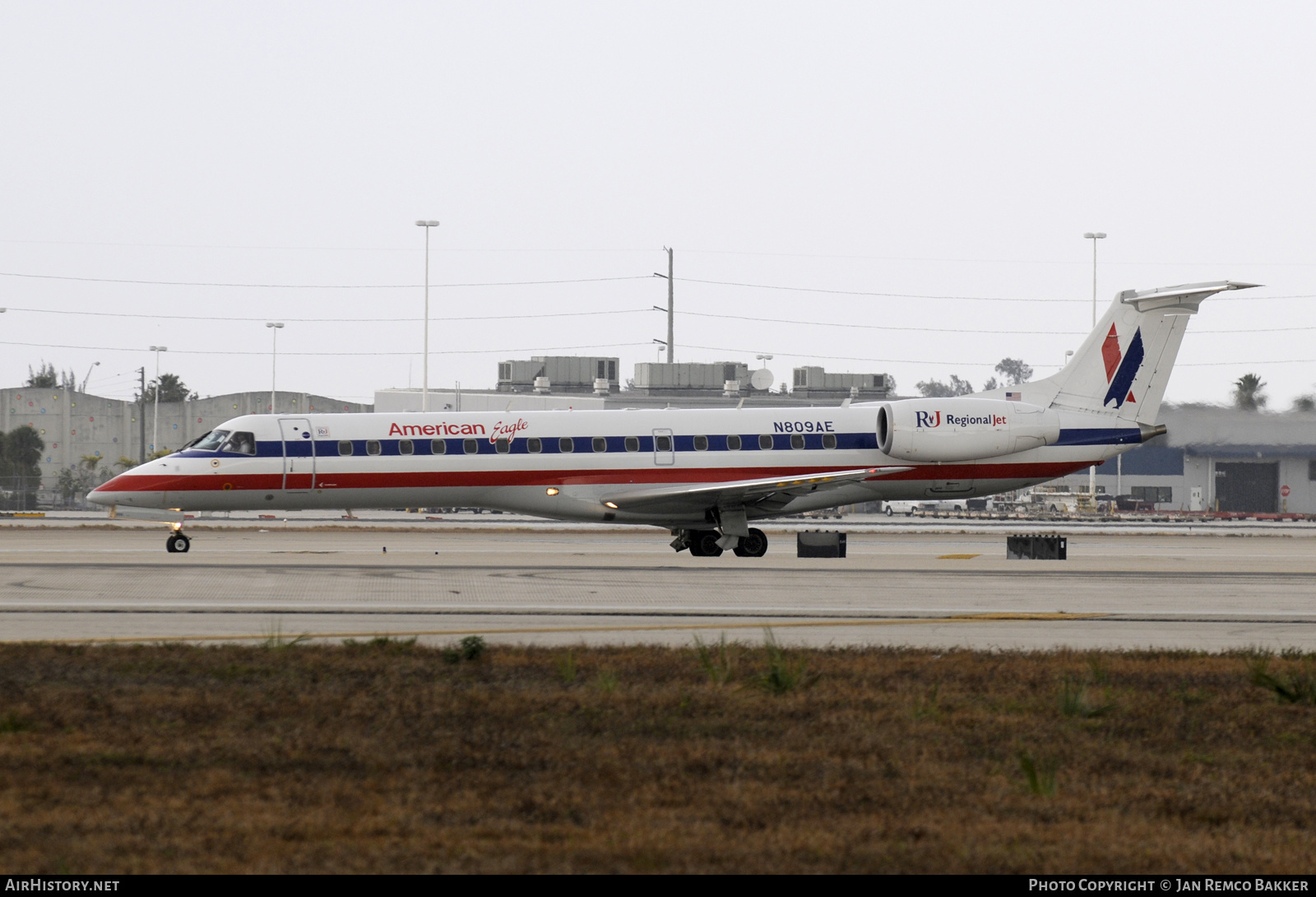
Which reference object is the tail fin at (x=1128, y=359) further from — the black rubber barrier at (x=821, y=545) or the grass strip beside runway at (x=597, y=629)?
the grass strip beside runway at (x=597, y=629)

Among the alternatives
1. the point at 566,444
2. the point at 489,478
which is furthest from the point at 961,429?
the point at 489,478

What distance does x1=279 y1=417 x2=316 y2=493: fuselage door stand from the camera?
29.1 meters

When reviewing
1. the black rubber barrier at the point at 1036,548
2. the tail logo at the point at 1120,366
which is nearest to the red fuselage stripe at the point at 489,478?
the black rubber barrier at the point at 1036,548

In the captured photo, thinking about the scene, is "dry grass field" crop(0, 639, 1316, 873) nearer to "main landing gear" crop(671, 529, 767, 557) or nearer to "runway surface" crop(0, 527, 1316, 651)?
"runway surface" crop(0, 527, 1316, 651)

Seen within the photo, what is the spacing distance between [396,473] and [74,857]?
2328 cm

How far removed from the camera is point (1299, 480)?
71.1m

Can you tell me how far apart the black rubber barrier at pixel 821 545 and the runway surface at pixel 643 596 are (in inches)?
23.3

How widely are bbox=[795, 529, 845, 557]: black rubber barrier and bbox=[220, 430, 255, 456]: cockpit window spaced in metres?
12.7

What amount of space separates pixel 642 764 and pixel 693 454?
2181 cm

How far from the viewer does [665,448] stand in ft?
98.8

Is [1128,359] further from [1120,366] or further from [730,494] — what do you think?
[730,494]

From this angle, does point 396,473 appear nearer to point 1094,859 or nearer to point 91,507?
point 1094,859

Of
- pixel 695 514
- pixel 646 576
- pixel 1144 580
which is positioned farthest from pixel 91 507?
pixel 1144 580

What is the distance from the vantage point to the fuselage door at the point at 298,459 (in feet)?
95.4
